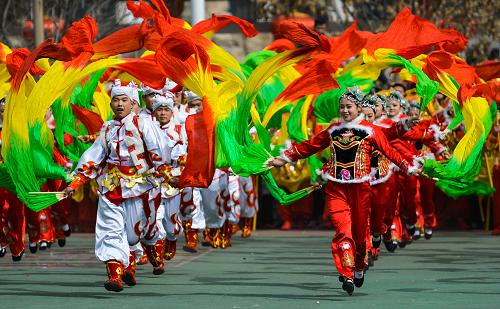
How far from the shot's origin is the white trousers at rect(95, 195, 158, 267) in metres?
15.8

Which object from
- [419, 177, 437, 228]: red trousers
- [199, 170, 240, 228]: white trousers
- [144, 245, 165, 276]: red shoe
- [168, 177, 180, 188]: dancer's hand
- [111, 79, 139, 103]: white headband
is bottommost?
[419, 177, 437, 228]: red trousers

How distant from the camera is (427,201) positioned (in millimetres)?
23625

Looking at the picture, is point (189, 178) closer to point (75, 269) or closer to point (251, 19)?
point (75, 269)

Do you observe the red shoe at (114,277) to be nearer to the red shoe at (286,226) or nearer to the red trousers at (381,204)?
the red trousers at (381,204)

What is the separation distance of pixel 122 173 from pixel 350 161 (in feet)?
6.95

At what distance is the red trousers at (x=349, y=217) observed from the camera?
1573 cm

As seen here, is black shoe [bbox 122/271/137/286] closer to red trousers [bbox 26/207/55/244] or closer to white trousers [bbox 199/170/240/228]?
red trousers [bbox 26/207/55/244]

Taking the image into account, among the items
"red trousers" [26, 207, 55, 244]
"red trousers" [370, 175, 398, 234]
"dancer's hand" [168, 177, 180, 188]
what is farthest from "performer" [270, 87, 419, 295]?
"red trousers" [26, 207, 55, 244]

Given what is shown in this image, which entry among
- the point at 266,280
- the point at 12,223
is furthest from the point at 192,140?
the point at 12,223

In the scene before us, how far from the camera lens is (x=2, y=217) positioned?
2020 centimetres

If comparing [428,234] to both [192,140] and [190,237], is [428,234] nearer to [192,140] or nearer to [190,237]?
[190,237]

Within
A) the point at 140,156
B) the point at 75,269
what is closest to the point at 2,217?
the point at 75,269

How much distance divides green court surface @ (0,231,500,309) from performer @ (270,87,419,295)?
2.13ft

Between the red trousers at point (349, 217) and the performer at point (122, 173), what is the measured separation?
1.57m
